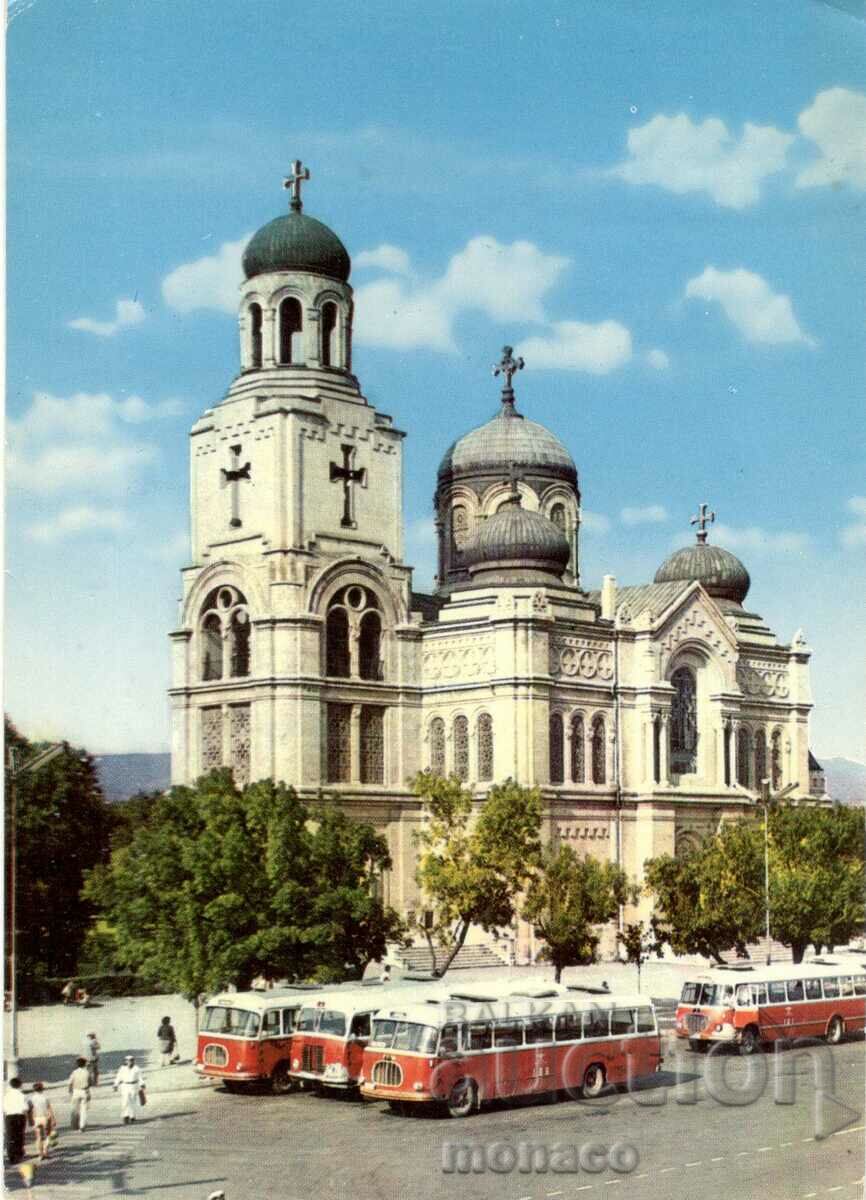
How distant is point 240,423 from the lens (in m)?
13.7

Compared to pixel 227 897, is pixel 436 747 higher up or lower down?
higher up

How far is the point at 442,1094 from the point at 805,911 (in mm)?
5229

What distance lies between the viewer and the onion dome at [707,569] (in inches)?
587

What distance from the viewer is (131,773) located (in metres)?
12.6

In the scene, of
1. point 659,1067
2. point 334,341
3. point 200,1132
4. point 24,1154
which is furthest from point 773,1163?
point 334,341

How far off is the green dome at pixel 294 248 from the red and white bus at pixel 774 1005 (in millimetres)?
6597

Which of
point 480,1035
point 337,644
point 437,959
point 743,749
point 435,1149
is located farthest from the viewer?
point 743,749

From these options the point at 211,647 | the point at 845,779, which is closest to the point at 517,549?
the point at 211,647

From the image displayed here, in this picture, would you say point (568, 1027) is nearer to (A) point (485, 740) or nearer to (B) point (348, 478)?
(A) point (485, 740)

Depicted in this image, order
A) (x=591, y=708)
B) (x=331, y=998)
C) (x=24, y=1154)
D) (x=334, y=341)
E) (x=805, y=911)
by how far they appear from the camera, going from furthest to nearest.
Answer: (x=591, y=708)
(x=805, y=911)
(x=334, y=341)
(x=331, y=998)
(x=24, y=1154)

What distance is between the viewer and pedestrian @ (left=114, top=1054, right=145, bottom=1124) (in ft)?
36.8

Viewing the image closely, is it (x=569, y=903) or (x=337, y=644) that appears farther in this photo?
(x=569, y=903)

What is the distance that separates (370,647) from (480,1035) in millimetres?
4556

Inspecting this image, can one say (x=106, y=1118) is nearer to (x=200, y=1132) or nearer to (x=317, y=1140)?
(x=200, y=1132)
